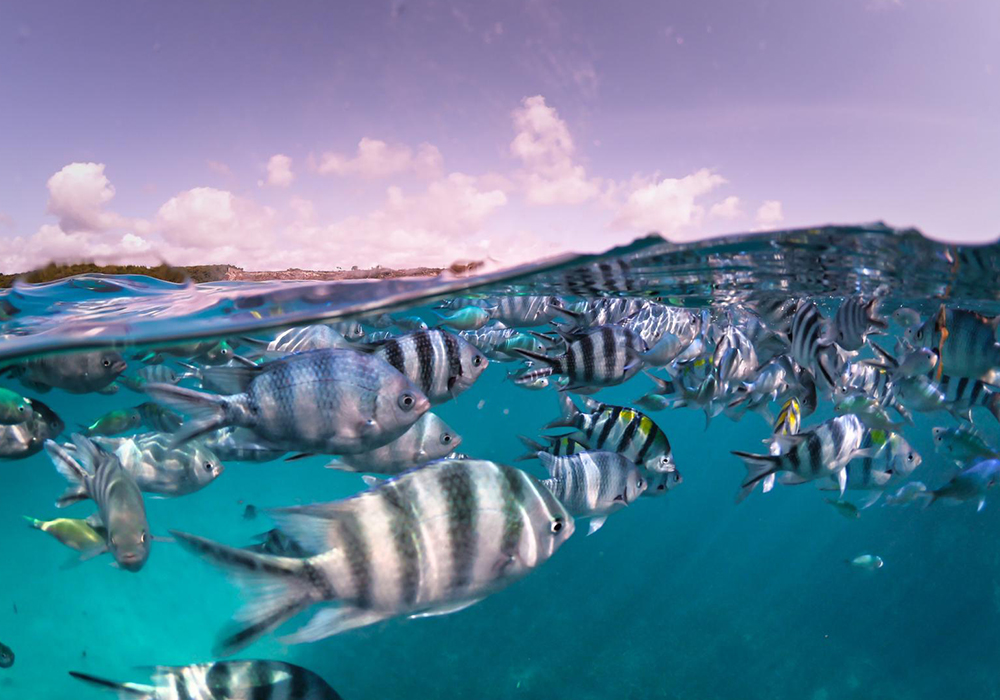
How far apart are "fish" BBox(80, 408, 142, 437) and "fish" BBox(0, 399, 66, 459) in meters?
1.14

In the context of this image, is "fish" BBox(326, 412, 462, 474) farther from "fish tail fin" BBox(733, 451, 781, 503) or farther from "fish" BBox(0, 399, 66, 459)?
→ "fish" BBox(0, 399, 66, 459)

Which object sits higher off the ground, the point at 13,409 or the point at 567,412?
the point at 13,409

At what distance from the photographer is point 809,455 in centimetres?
581

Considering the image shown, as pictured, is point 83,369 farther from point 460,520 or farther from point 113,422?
point 460,520

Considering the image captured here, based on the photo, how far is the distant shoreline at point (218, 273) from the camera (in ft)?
30.5

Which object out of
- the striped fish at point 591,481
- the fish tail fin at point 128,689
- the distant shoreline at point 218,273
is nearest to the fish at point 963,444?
the striped fish at point 591,481

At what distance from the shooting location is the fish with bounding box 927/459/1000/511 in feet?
26.7

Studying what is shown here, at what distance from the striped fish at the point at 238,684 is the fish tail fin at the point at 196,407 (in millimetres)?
1565

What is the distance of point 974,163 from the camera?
20.1 ft

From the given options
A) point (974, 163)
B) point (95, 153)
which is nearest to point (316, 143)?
point (95, 153)

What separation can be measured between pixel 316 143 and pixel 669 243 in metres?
5.31

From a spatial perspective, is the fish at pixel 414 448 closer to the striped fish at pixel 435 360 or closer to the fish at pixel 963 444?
the striped fish at pixel 435 360

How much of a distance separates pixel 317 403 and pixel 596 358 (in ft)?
9.33

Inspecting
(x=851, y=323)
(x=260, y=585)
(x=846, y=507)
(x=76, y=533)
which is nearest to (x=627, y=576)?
(x=846, y=507)
